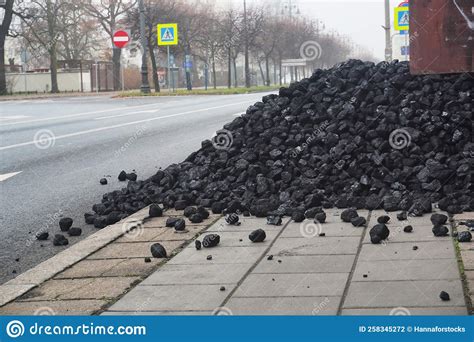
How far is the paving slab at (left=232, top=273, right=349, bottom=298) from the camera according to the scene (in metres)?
4.34

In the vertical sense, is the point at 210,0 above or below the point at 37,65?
above

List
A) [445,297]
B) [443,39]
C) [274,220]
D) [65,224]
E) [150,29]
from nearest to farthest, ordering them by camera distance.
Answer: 1. [443,39]
2. [445,297]
3. [274,220]
4. [65,224]
5. [150,29]

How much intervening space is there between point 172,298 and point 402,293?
1219mm

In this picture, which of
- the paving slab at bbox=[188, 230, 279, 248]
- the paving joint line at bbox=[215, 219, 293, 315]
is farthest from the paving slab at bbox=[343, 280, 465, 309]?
the paving slab at bbox=[188, 230, 279, 248]

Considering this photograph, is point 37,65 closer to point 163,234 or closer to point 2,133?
point 2,133

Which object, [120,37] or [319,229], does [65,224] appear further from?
[120,37]

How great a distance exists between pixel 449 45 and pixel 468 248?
6.15 ft

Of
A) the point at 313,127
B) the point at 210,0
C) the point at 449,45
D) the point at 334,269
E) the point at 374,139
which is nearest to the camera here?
the point at 449,45

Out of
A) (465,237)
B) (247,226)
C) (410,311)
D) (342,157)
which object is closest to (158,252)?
(247,226)

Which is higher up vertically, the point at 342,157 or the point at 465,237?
the point at 342,157

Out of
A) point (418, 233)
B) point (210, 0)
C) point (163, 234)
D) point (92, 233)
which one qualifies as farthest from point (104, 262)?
point (210, 0)

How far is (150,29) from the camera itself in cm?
5450

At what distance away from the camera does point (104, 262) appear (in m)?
5.52

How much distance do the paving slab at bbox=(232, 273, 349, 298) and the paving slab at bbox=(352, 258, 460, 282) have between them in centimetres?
15
